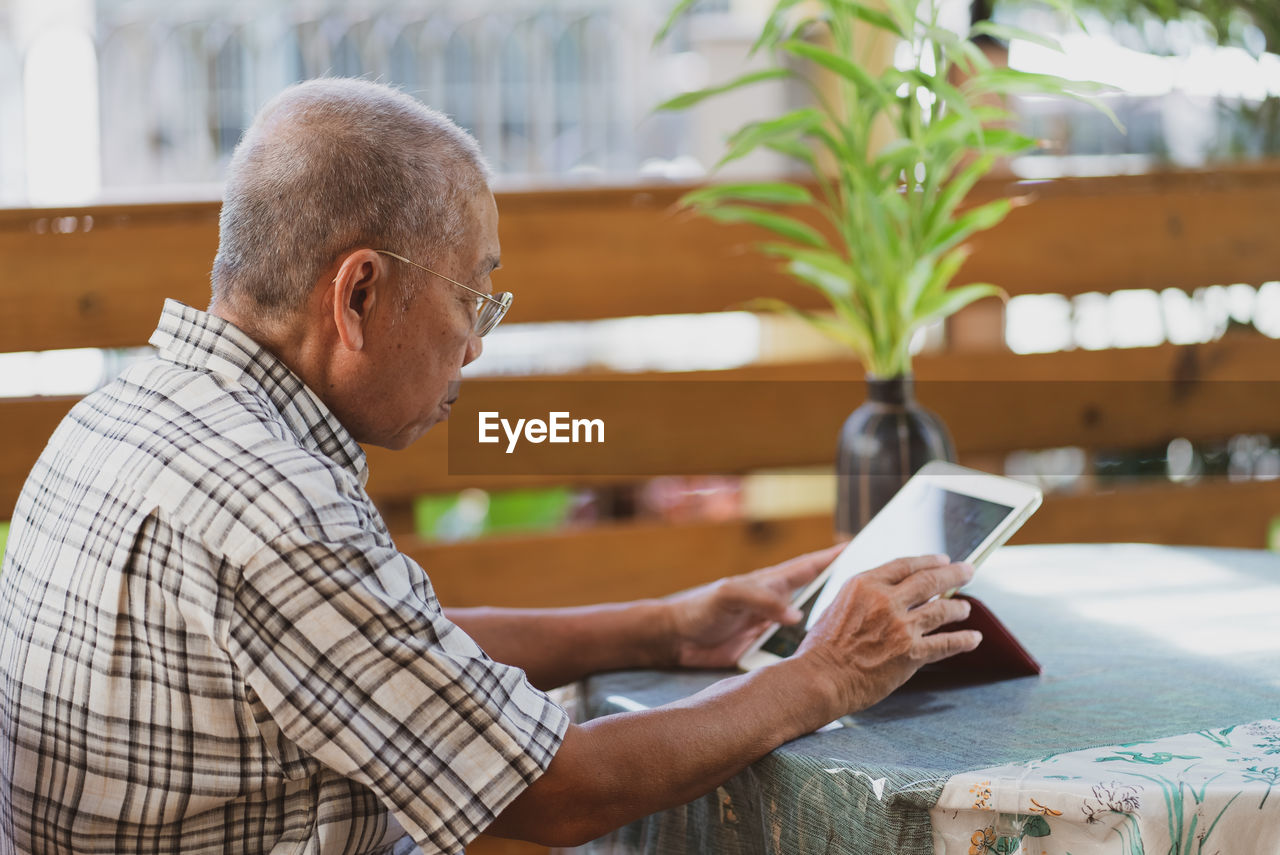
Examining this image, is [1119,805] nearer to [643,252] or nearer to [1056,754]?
[1056,754]

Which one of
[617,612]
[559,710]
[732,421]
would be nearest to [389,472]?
[732,421]

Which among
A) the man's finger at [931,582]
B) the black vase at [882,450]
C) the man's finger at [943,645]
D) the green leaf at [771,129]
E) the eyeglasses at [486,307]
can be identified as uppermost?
the green leaf at [771,129]

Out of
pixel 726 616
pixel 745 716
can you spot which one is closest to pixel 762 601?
pixel 726 616

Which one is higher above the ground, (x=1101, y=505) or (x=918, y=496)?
(x=918, y=496)

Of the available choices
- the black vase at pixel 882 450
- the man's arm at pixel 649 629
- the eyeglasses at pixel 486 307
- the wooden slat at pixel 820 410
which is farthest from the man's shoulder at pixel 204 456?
the wooden slat at pixel 820 410

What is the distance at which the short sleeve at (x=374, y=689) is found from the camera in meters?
0.90

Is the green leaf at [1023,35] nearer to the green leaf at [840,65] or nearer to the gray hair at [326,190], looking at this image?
the green leaf at [840,65]

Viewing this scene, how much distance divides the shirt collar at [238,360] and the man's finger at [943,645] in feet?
1.84

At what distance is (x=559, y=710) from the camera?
98cm

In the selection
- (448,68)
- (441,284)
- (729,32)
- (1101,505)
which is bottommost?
(1101,505)

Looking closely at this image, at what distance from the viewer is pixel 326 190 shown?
1.04m

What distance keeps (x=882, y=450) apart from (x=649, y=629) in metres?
0.48

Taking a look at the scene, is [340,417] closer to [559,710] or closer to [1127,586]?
[559,710]

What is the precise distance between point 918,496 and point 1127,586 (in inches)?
13.7
